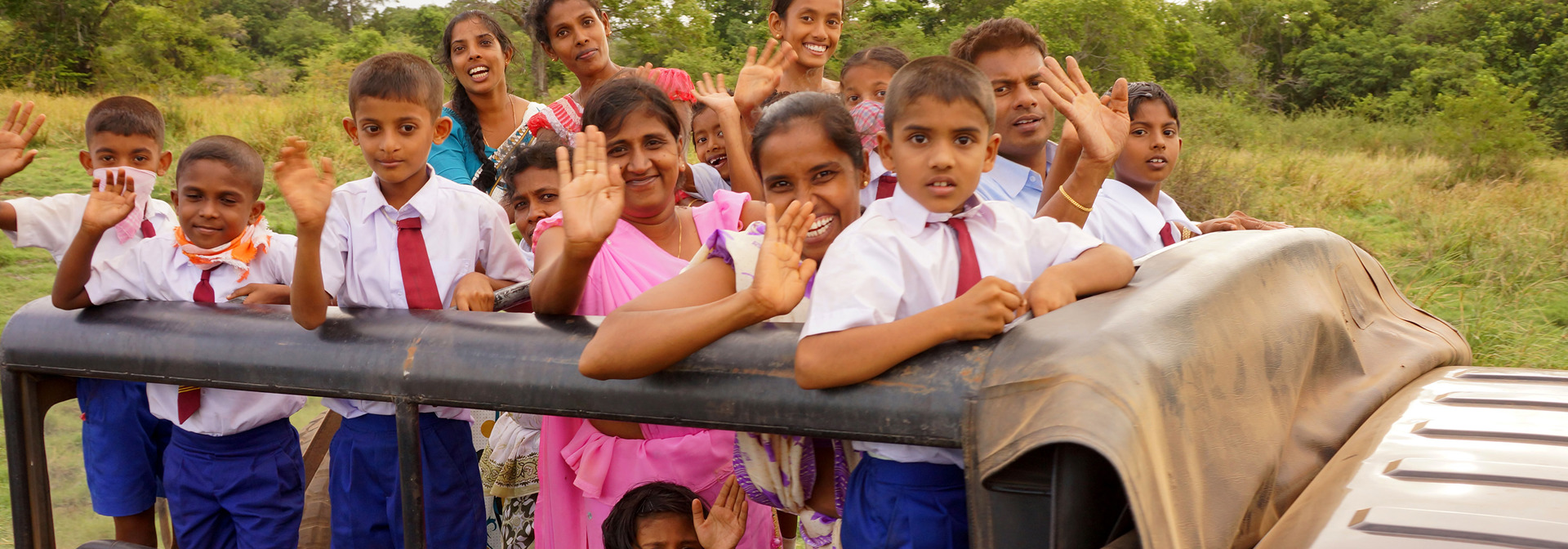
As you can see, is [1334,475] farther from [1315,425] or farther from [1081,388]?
[1081,388]

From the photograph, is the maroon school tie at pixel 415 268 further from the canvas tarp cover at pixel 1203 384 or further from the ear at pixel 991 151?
the canvas tarp cover at pixel 1203 384

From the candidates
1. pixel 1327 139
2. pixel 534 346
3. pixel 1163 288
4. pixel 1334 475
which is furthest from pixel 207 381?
pixel 1327 139

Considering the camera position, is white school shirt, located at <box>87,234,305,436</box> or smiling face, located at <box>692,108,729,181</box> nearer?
white school shirt, located at <box>87,234,305,436</box>

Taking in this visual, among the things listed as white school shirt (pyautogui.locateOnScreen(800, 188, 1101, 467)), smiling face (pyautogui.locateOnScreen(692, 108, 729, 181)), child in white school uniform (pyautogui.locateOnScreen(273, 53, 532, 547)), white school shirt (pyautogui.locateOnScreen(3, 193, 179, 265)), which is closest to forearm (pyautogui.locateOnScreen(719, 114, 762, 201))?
smiling face (pyautogui.locateOnScreen(692, 108, 729, 181))

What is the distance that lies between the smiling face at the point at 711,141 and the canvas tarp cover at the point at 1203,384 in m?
2.43

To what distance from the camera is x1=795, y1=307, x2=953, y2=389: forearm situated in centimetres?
125

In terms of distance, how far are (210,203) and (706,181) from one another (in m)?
1.57

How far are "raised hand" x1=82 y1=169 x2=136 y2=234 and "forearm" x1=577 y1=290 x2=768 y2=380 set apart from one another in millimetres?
1573

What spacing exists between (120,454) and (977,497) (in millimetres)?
2610

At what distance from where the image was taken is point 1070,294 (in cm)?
159

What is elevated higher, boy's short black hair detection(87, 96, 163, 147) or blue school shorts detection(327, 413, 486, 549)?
boy's short black hair detection(87, 96, 163, 147)

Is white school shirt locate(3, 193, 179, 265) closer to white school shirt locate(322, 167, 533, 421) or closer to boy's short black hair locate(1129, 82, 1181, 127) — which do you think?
white school shirt locate(322, 167, 533, 421)

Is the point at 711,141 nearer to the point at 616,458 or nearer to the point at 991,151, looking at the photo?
the point at 616,458

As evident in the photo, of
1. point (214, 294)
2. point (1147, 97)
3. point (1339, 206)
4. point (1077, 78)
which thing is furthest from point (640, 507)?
point (1339, 206)
